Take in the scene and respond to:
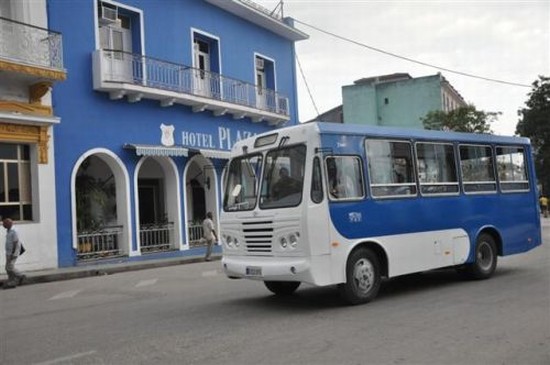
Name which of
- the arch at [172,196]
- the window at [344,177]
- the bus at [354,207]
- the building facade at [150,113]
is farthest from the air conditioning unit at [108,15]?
the window at [344,177]

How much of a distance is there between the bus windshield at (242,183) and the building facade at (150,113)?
31.9ft

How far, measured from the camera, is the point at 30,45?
1700cm

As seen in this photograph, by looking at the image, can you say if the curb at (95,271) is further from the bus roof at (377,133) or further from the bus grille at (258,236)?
the bus grille at (258,236)

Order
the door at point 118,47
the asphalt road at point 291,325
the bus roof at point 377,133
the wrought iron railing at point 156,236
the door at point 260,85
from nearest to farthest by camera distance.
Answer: the asphalt road at point 291,325, the bus roof at point 377,133, the door at point 118,47, the wrought iron railing at point 156,236, the door at point 260,85

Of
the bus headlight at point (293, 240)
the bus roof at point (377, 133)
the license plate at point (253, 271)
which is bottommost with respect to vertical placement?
the license plate at point (253, 271)

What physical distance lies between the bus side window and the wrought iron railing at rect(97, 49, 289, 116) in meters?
12.3

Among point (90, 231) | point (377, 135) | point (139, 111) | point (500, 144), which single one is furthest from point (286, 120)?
point (377, 135)

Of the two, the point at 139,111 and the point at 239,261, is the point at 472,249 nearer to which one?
the point at 239,261

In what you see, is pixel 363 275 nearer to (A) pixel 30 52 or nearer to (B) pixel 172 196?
(A) pixel 30 52

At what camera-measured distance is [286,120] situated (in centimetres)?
2759

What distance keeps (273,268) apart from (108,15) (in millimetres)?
13816

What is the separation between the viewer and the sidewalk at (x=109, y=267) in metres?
15.9

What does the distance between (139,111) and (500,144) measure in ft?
41.4

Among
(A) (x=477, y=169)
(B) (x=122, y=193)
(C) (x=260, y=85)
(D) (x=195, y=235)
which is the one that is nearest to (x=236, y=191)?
(A) (x=477, y=169)
